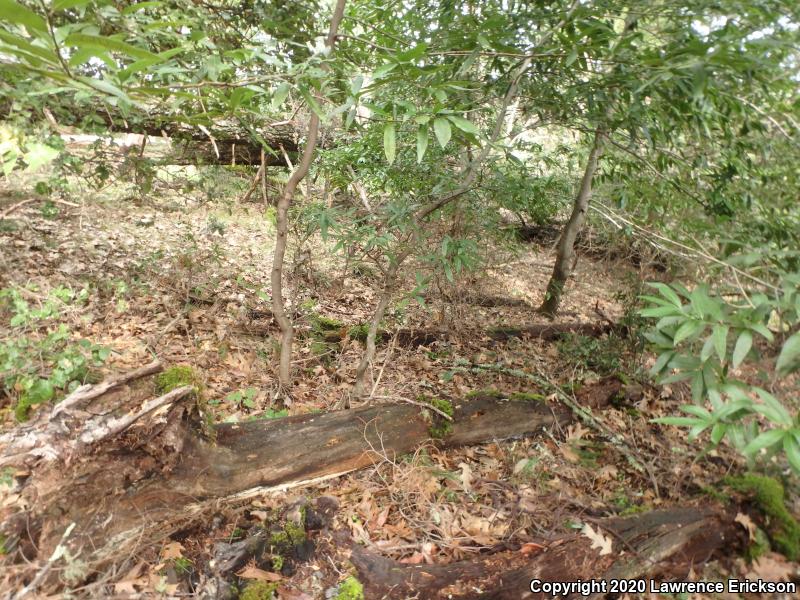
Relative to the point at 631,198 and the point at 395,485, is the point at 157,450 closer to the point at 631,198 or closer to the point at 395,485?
the point at 395,485

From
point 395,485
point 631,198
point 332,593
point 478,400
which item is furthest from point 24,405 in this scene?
point 631,198

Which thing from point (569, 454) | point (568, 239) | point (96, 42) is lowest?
point (569, 454)

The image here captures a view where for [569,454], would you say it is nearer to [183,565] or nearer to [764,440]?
[764,440]

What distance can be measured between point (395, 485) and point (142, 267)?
3829 mm

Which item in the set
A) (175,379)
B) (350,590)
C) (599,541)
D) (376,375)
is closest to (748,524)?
(599,541)

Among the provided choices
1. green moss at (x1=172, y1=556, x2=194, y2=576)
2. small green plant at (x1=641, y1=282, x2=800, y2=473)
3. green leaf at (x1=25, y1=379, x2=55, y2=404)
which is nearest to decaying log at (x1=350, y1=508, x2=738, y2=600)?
green moss at (x1=172, y1=556, x2=194, y2=576)

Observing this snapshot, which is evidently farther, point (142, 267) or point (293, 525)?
point (142, 267)

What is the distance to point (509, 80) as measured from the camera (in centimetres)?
332

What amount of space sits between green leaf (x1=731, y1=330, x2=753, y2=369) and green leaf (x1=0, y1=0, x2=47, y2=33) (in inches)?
96.6

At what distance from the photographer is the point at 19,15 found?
3.34 feet

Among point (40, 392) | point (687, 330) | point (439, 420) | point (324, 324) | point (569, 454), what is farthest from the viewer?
point (324, 324)

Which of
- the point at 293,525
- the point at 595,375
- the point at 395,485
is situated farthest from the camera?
the point at 595,375

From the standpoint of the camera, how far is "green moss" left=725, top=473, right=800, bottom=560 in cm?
323

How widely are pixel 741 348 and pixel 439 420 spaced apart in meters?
2.23
